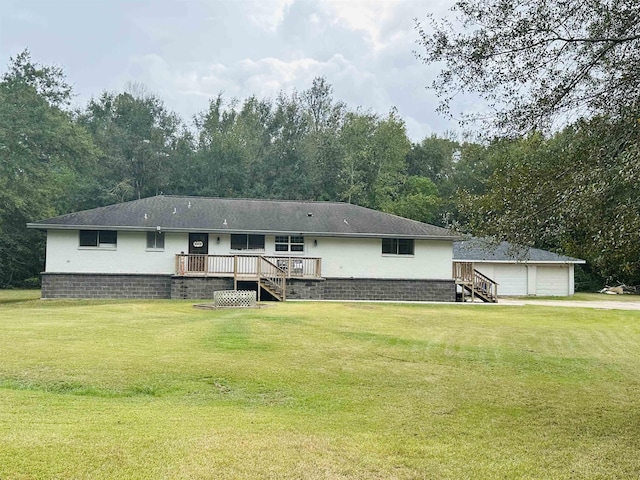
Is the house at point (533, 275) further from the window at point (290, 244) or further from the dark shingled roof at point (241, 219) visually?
the window at point (290, 244)

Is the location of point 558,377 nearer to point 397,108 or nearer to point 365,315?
point 365,315

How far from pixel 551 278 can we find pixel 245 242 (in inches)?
729

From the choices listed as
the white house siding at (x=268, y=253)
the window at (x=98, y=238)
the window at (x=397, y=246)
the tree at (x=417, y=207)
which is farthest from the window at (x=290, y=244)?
the tree at (x=417, y=207)

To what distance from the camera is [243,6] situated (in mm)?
20234

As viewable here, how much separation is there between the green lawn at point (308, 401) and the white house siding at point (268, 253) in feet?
29.3

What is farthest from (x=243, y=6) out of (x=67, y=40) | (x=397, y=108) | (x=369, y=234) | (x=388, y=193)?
(x=397, y=108)

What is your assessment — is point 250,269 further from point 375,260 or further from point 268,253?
point 375,260

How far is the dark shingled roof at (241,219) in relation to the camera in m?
23.4

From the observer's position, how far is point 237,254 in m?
23.4

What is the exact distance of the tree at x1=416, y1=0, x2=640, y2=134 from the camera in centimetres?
651

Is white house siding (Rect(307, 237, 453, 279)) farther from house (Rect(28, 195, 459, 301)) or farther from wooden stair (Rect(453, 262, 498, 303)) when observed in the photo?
wooden stair (Rect(453, 262, 498, 303))

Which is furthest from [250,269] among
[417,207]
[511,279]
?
[417,207]

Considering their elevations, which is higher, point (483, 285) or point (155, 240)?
point (155, 240)

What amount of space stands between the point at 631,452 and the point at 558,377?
3973 mm
